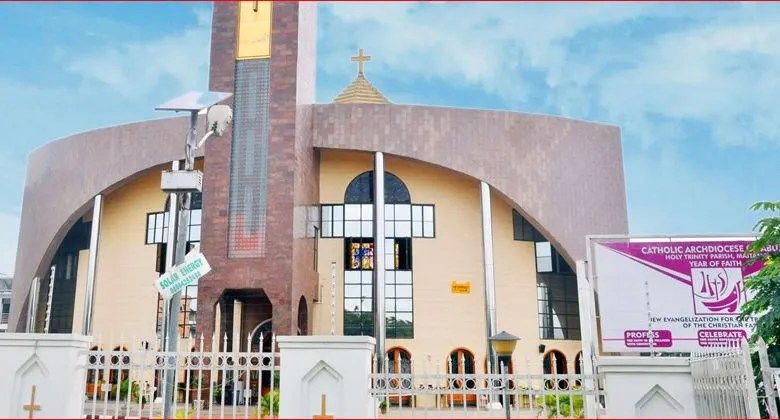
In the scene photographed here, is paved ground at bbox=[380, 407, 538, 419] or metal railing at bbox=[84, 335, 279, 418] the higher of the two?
metal railing at bbox=[84, 335, 279, 418]

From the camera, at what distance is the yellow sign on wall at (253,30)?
19109 millimetres

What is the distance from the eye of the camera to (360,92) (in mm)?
25328

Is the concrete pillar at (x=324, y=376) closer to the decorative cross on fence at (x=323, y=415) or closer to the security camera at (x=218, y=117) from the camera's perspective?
the decorative cross on fence at (x=323, y=415)

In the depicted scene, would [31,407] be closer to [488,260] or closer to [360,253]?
[488,260]

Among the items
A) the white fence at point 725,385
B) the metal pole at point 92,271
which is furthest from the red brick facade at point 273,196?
the white fence at point 725,385

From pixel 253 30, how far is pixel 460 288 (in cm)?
1021

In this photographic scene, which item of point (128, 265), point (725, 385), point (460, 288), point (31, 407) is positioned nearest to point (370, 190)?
point (460, 288)

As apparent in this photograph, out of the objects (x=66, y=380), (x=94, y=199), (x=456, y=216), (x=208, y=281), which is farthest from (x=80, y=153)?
(x=66, y=380)

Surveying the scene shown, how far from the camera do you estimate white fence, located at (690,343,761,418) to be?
5094mm

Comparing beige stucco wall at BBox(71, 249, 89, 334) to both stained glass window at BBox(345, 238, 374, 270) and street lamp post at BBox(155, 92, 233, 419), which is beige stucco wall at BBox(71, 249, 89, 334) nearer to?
stained glass window at BBox(345, 238, 374, 270)

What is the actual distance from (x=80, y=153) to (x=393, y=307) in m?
12.3

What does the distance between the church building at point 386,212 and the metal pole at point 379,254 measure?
6cm

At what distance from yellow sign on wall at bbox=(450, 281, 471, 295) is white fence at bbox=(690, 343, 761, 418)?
15748mm

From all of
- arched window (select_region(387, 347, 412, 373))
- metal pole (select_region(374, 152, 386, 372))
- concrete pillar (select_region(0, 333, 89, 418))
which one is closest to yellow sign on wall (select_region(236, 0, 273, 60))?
metal pole (select_region(374, 152, 386, 372))
